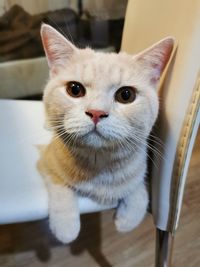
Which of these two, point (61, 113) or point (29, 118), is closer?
point (61, 113)

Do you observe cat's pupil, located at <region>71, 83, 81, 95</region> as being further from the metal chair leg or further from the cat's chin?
the metal chair leg

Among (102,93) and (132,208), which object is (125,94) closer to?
(102,93)

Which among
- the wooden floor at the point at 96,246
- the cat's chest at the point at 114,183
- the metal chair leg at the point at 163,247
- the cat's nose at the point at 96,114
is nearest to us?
the cat's nose at the point at 96,114

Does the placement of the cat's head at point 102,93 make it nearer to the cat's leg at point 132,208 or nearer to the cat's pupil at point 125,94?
→ the cat's pupil at point 125,94

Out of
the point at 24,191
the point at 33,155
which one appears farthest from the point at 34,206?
the point at 33,155

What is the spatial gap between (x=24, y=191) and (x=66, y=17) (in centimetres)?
105

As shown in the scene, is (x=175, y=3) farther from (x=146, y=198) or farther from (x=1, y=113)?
(x=1, y=113)

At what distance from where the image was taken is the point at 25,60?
61.6 inches

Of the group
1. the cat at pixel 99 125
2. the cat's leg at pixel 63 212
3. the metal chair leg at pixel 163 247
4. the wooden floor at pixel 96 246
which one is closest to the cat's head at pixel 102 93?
the cat at pixel 99 125

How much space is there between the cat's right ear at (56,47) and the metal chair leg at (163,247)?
16.5 inches

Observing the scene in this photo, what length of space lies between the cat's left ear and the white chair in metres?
0.02

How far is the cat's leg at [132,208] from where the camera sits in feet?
2.53

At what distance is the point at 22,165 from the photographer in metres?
→ 0.85

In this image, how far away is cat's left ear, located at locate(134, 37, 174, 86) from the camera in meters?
0.63
